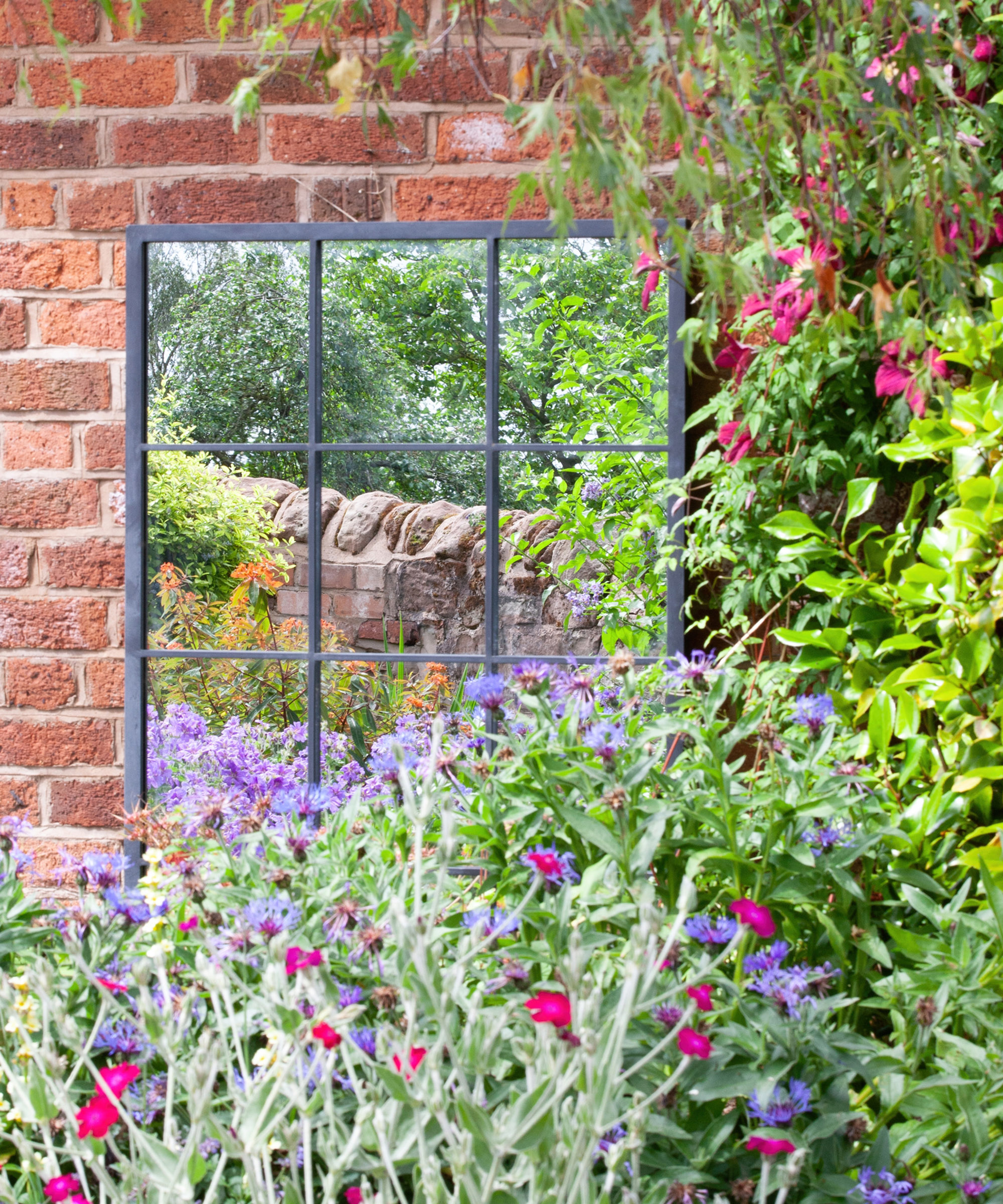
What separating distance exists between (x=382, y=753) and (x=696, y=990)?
0.65 metres

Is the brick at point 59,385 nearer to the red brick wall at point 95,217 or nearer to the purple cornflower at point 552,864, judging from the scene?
the red brick wall at point 95,217

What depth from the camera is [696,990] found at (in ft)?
2.91

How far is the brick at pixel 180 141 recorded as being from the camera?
2.15 metres

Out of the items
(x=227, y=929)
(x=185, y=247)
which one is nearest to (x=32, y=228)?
(x=185, y=247)

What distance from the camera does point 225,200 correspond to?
2164 millimetres

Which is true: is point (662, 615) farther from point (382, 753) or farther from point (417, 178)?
point (417, 178)

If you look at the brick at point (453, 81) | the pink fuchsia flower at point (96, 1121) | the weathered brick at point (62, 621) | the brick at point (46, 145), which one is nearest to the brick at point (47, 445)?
the weathered brick at point (62, 621)

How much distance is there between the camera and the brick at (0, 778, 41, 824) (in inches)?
87.4

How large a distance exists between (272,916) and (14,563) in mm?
1465

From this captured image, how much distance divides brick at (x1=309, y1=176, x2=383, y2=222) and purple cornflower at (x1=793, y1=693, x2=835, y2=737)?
1.32m

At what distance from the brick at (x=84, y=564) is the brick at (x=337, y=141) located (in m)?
0.85

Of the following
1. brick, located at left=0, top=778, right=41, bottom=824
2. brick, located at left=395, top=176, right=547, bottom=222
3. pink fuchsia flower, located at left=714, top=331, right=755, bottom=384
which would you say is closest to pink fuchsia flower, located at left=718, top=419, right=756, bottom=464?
pink fuchsia flower, located at left=714, top=331, right=755, bottom=384

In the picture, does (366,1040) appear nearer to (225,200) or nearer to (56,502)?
(56,502)

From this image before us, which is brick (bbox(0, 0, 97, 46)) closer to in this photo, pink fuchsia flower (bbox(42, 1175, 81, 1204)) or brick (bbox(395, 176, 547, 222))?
brick (bbox(395, 176, 547, 222))
